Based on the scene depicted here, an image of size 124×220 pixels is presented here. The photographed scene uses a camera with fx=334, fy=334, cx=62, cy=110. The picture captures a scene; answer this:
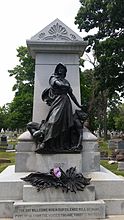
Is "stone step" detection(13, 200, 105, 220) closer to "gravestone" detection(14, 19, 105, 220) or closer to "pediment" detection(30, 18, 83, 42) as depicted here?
"gravestone" detection(14, 19, 105, 220)

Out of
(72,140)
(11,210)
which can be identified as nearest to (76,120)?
(72,140)

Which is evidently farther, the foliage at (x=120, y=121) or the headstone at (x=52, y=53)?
the foliage at (x=120, y=121)

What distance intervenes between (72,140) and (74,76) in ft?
5.27

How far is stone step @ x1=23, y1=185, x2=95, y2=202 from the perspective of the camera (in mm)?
6137

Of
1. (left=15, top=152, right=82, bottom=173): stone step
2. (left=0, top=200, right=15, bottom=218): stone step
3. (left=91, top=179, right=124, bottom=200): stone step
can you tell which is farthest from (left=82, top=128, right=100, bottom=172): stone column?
(left=0, top=200, right=15, bottom=218): stone step

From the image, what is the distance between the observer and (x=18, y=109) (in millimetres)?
34156

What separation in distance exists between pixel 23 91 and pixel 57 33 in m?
26.8

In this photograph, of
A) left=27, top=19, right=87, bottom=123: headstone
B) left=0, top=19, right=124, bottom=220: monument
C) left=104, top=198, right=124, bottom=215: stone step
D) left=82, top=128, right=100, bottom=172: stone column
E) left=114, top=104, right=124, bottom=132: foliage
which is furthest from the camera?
left=114, top=104, right=124, bottom=132: foliage

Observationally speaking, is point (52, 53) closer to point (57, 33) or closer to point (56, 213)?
point (57, 33)

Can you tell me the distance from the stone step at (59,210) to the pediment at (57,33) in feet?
12.1

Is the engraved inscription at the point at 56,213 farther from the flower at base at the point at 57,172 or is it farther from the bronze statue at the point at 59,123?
the bronze statue at the point at 59,123

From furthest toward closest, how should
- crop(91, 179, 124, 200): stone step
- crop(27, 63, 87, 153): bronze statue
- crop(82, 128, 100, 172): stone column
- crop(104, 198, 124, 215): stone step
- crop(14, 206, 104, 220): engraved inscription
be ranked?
crop(82, 128, 100, 172): stone column < crop(27, 63, 87, 153): bronze statue < crop(91, 179, 124, 200): stone step < crop(104, 198, 124, 215): stone step < crop(14, 206, 104, 220): engraved inscription

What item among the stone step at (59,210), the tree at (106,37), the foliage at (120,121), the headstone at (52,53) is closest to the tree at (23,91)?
the tree at (106,37)

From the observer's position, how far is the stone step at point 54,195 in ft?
20.1
